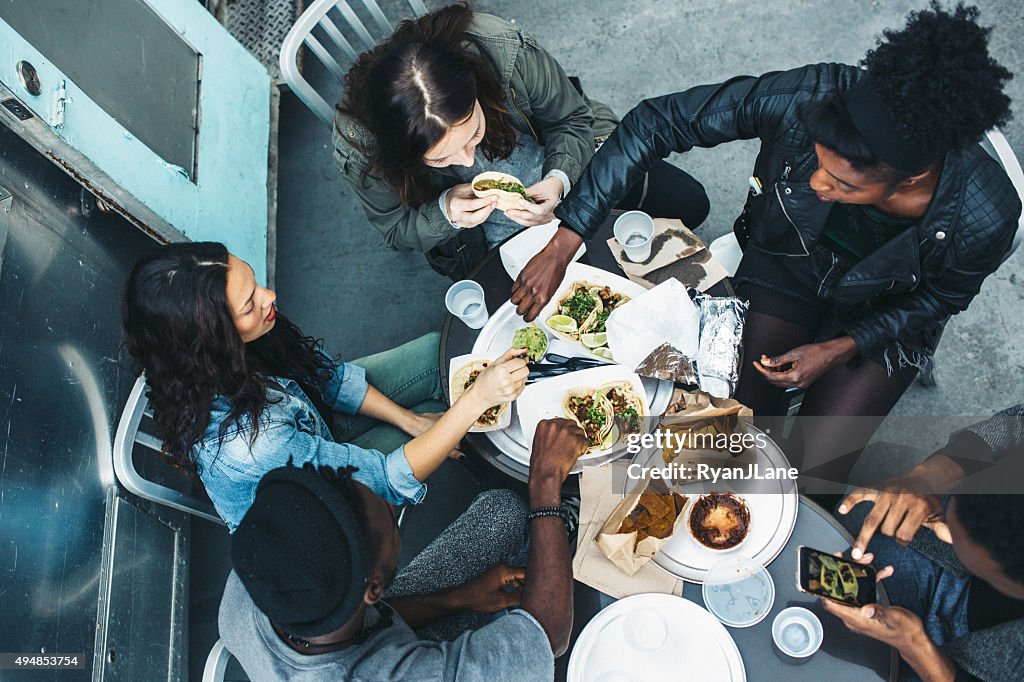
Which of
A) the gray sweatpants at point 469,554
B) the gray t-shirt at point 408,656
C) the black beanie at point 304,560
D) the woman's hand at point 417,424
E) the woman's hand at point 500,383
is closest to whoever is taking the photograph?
the black beanie at point 304,560

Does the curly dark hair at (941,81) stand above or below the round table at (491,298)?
above

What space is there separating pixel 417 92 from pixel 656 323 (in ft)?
3.18

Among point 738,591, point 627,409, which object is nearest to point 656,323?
point 627,409

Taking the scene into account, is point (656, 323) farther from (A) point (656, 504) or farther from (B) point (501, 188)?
(B) point (501, 188)

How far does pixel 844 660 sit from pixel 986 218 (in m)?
1.21

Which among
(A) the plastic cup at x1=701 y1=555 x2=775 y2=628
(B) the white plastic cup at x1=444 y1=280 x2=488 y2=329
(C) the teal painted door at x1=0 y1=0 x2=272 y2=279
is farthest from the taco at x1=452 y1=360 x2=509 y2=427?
(C) the teal painted door at x1=0 y1=0 x2=272 y2=279

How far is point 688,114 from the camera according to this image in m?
2.26

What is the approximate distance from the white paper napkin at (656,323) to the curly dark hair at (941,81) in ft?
2.29

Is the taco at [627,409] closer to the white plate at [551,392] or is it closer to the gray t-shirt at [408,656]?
the white plate at [551,392]

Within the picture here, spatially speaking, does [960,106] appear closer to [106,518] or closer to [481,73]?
[481,73]

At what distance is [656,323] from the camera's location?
208 centimetres

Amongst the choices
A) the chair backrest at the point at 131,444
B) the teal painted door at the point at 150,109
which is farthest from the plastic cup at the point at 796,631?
the teal painted door at the point at 150,109

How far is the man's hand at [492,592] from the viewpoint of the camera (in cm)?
213

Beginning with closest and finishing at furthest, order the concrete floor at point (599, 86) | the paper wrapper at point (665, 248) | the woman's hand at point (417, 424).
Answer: the paper wrapper at point (665, 248) → the woman's hand at point (417, 424) → the concrete floor at point (599, 86)
